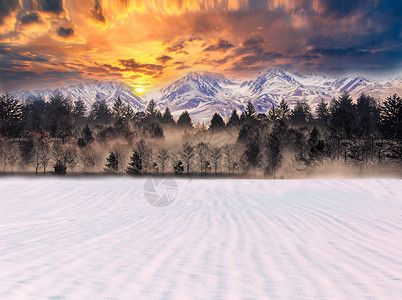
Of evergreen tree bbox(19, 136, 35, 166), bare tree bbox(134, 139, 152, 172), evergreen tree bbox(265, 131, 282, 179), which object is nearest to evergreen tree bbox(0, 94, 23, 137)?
evergreen tree bbox(19, 136, 35, 166)

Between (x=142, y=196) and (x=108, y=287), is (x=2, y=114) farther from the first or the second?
(x=108, y=287)

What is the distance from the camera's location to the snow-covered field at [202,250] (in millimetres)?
3873

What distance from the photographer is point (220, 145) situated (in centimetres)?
8006

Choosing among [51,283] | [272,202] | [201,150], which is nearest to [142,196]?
[272,202]

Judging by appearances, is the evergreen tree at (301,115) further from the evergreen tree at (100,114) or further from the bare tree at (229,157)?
the evergreen tree at (100,114)

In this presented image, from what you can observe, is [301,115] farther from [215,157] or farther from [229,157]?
[215,157]

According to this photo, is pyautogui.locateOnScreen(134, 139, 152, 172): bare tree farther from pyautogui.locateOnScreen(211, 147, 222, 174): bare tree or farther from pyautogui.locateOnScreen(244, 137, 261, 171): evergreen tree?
pyautogui.locateOnScreen(244, 137, 261, 171): evergreen tree

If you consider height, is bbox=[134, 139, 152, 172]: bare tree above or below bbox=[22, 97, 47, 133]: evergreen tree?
below

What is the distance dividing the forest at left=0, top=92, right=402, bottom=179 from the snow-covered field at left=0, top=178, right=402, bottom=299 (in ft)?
134

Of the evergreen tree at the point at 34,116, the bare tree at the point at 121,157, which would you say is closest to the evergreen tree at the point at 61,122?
the evergreen tree at the point at 34,116

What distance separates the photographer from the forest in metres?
55.8

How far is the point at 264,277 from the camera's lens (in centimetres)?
433

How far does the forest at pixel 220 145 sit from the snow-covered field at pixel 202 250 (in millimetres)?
40845

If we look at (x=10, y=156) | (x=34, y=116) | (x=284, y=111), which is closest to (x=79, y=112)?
(x=34, y=116)
